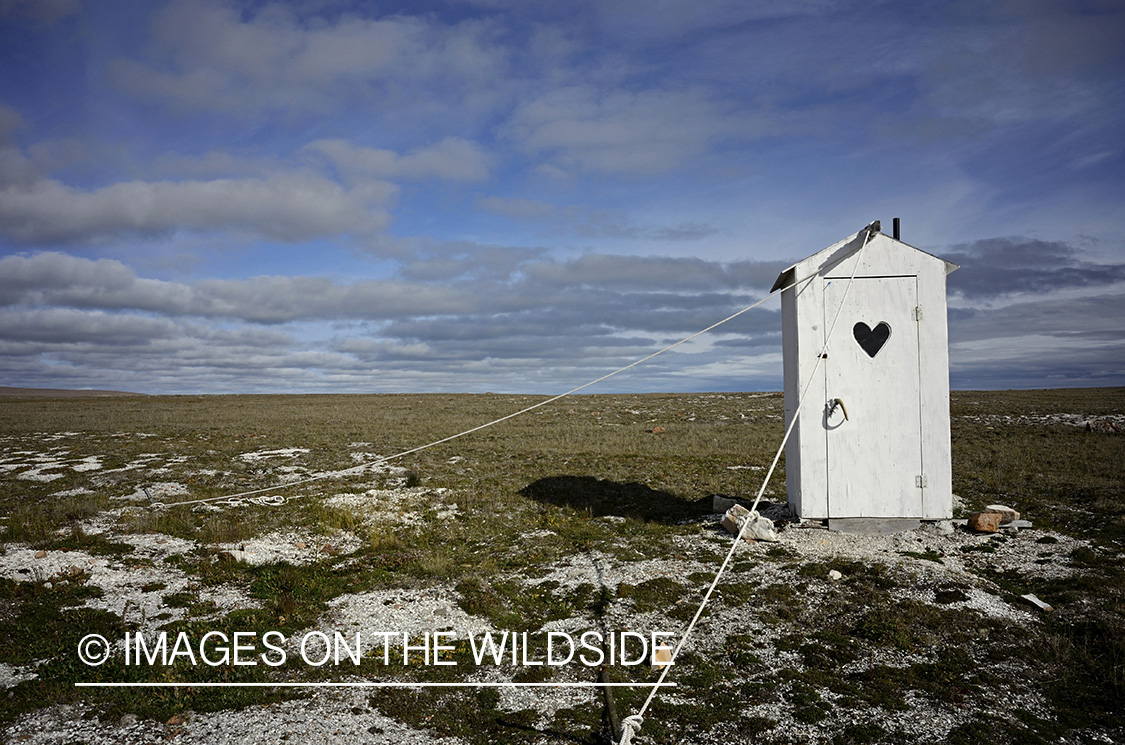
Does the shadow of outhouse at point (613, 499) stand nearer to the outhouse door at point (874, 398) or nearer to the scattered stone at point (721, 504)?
the scattered stone at point (721, 504)

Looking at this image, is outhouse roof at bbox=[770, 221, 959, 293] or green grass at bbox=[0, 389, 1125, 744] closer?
green grass at bbox=[0, 389, 1125, 744]

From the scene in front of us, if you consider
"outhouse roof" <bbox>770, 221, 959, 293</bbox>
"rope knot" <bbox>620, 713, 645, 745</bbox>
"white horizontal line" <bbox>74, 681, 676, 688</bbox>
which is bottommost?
"white horizontal line" <bbox>74, 681, 676, 688</bbox>

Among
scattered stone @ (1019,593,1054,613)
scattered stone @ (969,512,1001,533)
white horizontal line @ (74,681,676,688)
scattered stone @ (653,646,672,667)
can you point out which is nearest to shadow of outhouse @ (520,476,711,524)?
scattered stone @ (969,512,1001,533)

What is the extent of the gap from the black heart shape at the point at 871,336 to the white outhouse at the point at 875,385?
2 cm

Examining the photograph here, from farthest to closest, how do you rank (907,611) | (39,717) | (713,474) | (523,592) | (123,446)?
(123,446) < (713,474) < (523,592) < (907,611) < (39,717)

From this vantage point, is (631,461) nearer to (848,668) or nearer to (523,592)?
(523,592)

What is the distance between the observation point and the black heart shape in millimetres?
10648

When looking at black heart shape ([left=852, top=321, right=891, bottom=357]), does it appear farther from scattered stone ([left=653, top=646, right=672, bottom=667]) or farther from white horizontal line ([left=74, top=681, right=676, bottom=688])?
white horizontal line ([left=74, top=681, right=676, bottom=688])

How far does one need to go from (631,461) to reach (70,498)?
1740 cm

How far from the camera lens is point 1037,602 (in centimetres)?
802

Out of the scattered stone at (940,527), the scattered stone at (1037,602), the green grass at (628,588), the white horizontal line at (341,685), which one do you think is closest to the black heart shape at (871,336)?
the scattered stone at (940,527)

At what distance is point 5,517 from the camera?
1463 cm

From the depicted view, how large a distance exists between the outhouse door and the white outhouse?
2cm

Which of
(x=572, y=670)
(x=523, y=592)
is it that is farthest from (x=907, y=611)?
(x=523, y=592)
